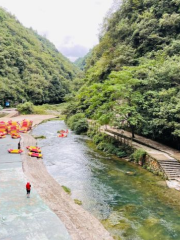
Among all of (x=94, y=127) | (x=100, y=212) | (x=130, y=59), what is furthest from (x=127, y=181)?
(x=130, y=59)

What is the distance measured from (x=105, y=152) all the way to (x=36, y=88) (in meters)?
61.1

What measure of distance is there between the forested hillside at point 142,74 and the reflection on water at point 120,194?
485 cm

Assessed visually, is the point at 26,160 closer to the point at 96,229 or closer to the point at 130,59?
the point at 96,229

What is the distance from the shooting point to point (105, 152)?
90.3 ft

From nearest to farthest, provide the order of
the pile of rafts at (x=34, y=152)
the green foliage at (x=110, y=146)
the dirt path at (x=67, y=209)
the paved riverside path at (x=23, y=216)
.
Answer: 1. the paved riverside path at (x=23, y=216)
2. the dirt path at (x=67, y=209)
3. the pile of rafts at (x=34, y=152)
4. the green foliage at (x=110, y=146)

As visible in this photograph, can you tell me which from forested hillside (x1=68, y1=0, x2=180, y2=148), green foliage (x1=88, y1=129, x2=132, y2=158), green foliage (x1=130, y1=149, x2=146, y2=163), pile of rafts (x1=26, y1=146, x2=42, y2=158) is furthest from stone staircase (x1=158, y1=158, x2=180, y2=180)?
pile of rafts (x1=26, y1=146, x2=42, y2=158)

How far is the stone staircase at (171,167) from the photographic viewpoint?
18886 millimetres

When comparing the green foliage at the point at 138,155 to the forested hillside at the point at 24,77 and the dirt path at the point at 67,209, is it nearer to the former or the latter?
the dirt path at the point at 67,209

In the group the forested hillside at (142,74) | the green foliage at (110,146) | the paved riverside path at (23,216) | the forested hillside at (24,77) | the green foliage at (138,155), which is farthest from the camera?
the forested hillside at (24,77)

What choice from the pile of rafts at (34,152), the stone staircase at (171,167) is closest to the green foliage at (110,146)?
the stone staircase at (171,167)

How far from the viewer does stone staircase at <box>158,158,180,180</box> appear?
744 inches

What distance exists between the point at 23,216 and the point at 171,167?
40.6 feet

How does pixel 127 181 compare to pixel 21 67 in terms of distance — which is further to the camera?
pixel 21 67

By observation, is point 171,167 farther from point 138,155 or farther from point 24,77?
point 24,77
